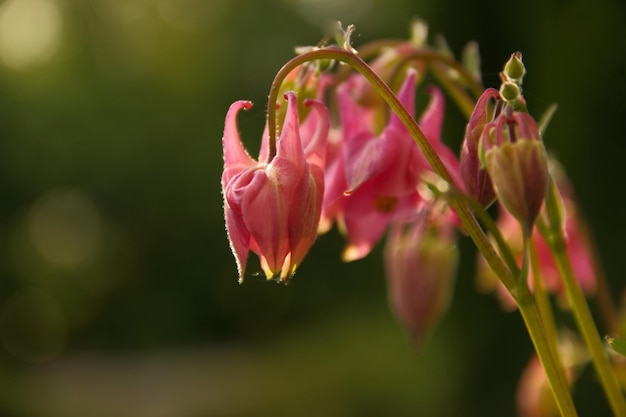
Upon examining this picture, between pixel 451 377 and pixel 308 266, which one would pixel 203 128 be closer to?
pixel 308 266

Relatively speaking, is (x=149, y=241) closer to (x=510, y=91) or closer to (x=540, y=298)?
(x=540, y=298)

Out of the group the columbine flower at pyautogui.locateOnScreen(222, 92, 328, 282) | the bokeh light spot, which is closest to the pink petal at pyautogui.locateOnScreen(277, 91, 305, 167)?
the columbine flower at pyautogui.locateOnScreen(222, 92, 328, 282)

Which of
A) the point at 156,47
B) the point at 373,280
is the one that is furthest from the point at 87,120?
the point at 373,280

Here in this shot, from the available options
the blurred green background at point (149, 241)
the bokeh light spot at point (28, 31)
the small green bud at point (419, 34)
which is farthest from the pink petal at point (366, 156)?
the bokeh light spot at point (28, 31)

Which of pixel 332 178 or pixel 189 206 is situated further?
pixel 189 206

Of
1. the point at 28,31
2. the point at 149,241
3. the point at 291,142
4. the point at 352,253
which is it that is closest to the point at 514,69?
the point at 291,142

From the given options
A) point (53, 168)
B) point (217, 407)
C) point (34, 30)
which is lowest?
point (217, 407)

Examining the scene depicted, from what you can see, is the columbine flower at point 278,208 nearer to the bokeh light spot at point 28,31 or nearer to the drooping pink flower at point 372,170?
the drooping pink flower at point 372,170
